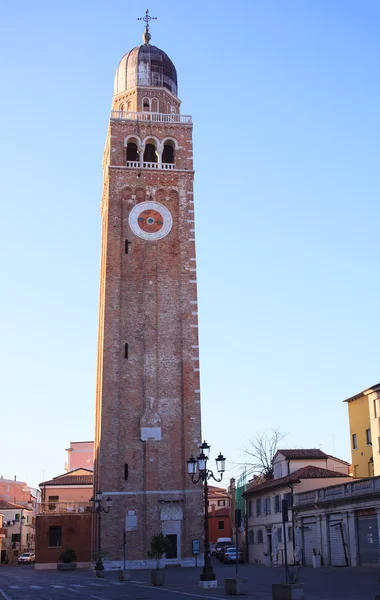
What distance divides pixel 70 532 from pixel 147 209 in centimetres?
2453

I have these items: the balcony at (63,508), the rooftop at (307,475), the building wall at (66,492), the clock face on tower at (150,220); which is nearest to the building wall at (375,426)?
the rooftop at (307,475)

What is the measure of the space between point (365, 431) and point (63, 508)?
80.4ft

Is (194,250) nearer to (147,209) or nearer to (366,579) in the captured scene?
(147,209)

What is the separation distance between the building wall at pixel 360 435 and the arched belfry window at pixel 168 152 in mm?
22675

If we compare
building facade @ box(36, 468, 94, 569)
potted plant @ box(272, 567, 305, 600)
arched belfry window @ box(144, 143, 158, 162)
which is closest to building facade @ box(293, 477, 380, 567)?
potted plant @ box(272, 567, 305, 600)

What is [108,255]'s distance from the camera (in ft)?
160

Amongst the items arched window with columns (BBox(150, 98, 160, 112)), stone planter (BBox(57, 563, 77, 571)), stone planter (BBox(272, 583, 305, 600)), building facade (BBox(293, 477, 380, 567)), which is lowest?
stone planter (BBox(57, 563, 77, 571))

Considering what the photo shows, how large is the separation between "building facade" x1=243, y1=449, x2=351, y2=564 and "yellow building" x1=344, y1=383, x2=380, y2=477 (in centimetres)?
132

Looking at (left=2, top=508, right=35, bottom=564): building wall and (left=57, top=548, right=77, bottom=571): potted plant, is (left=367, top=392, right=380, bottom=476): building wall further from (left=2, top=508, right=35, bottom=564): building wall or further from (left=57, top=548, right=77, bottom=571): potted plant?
(left=2, top=508, right=35, bottom=564): building wall

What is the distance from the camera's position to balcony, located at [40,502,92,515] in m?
52.6

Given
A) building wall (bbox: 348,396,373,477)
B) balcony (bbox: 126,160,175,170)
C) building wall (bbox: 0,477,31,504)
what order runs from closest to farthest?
building wall (bbox: 348,396,373,477) < balcony (bbox: 126,160,175,170) < building wall (bbox: 0,477,31,504)

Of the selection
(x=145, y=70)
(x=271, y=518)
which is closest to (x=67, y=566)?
(x=271, y=518)

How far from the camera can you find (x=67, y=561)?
157 ft

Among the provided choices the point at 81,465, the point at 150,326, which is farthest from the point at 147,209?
the point at 81,465
